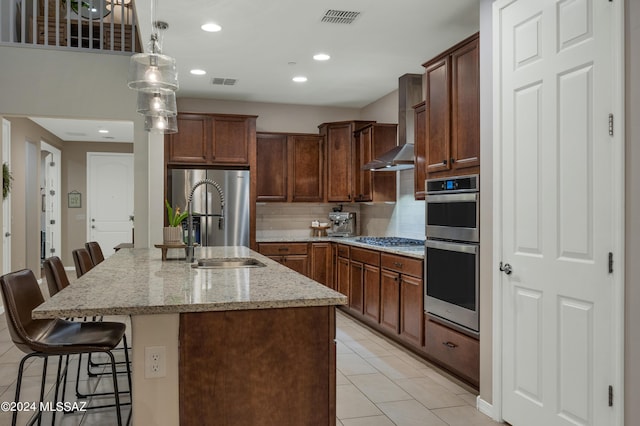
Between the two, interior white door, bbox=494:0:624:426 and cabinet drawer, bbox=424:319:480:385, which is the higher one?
interior white door, bbox=494:0:624:426

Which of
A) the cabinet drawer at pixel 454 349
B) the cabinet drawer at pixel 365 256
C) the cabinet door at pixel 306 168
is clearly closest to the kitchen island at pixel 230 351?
the cabinet drawer at pixel 454 349

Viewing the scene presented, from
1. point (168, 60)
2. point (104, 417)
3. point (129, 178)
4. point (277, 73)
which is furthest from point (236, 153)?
point (129, 178)

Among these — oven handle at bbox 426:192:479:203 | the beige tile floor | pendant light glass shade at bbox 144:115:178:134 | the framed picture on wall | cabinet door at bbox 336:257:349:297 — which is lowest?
the beige tile floor

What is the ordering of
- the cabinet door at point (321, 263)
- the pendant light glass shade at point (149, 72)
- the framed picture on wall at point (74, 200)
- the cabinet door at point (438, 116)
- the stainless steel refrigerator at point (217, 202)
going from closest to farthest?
the pendant light glass shade at point (149, 72)
the cabinet door at point (438, 116)
the stainless steel refrigerator at point (217, 202)
the cabinet door at point (321, 263)
the framed picture on wall at point (74, 200)

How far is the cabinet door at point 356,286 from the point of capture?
540 cm

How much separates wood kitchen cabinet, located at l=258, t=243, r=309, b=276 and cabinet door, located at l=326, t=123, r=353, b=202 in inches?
34.1

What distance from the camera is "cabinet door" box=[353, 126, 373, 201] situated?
6.11 meters

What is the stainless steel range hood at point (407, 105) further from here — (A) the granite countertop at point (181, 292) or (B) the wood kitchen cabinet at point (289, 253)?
(A) the granite countertop at point (181, 292)

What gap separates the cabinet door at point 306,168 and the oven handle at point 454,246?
3.04 m

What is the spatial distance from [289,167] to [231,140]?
33.9 inches

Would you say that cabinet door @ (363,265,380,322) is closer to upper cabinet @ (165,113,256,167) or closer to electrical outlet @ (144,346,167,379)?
upper cabinet @ (165,113,256,167)

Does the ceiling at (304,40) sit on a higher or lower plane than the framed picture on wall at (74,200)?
higher

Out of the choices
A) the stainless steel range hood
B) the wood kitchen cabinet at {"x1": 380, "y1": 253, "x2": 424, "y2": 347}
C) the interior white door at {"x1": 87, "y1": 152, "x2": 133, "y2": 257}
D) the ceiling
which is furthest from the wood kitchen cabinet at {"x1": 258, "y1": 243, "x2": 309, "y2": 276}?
the interior white door at {"x1": 87, "y1": 152, "x2": 133, "y2": 257}

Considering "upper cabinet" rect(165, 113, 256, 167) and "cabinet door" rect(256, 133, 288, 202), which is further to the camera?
"cabinet door" rect(256, 133, 288, 202)
